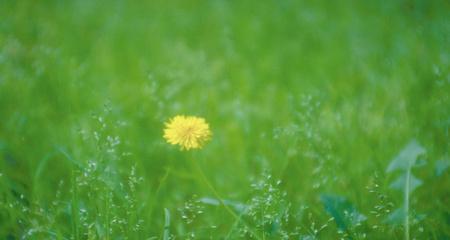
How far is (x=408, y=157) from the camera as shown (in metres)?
1.59

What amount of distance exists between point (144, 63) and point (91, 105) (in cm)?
64

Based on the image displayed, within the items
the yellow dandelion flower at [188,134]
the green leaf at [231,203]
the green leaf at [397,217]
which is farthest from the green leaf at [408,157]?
the yellow dandelion flower at [188,134]

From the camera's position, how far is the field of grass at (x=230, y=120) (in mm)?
1456

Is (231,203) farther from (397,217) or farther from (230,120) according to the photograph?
(230,120)

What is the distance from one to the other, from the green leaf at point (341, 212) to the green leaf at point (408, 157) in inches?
9.4

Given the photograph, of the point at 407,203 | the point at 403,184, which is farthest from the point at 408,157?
the point at 407,203

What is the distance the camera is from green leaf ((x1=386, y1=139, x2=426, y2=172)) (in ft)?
5.13

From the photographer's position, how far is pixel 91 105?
2229 mm

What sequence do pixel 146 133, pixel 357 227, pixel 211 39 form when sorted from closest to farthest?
pixel 357 227 → pixel 146 133 → pixel 211 39

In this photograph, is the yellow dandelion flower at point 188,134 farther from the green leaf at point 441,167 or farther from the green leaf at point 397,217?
the green leaf at point 441,167

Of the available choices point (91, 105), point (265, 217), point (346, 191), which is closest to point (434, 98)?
point (346, 191)

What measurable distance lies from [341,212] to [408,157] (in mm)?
351

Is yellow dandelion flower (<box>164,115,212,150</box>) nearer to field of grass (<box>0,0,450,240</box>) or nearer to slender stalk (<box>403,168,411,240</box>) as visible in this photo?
field of grass (<box>0,0,450,240</box>)

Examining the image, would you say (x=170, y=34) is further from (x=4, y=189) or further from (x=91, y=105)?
(x=4, y=189)
